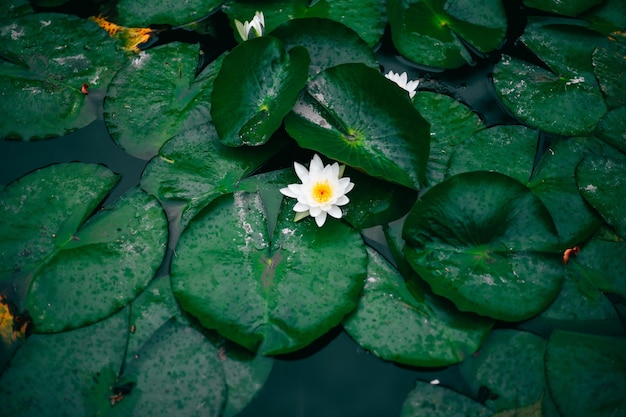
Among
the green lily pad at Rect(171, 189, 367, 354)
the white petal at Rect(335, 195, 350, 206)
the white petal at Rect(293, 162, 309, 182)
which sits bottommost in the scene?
the green lily pad at Rect(171, 189, 367, 354)

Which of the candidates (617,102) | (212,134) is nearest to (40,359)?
(212,134)

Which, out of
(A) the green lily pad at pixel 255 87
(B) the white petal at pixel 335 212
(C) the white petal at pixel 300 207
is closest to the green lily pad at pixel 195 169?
(A) the green lily pad at pixel 255 87

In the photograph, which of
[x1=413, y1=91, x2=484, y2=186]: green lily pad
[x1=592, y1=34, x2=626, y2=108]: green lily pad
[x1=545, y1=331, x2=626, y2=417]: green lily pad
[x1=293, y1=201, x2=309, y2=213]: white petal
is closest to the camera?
[x1=545, y1=331, x2=626, y2=417]: green lily pad

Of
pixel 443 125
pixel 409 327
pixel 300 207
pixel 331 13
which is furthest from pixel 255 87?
pixel 409 327

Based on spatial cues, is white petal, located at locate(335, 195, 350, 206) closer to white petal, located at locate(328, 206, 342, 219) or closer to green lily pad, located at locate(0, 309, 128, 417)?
white petal, located at locate(328, 206, 342, 219)

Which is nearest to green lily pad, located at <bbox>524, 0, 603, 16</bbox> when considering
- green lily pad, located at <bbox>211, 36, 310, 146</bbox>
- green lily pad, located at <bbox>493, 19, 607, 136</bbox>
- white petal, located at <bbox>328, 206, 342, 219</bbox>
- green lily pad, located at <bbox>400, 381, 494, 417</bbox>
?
green lily pad, located at <bbox>493, 19, 607, 136</bbox>
